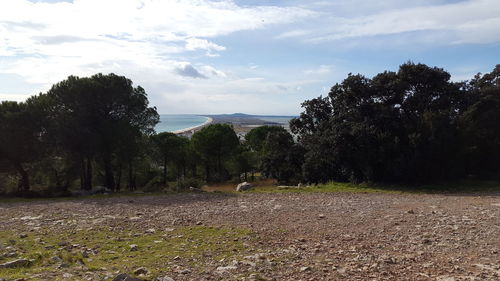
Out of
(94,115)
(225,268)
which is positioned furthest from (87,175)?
(225,268)

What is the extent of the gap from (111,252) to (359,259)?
597 cm

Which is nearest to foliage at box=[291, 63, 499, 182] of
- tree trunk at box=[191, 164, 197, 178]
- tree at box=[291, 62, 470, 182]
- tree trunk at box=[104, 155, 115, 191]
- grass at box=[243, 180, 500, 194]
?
tree at box=[291, 62, 470, 182]

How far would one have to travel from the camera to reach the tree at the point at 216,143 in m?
39.7

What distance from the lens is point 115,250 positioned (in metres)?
9.19

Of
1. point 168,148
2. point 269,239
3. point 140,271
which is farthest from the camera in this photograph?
point 168,148

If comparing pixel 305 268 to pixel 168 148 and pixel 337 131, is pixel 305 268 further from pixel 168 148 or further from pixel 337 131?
pixel 168 148

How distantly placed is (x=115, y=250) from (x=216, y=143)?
1223 inches

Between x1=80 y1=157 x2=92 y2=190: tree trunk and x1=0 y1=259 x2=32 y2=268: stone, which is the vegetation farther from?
x1=0 y1=259 x2=32 y2=268: stone

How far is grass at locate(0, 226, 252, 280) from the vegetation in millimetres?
13348

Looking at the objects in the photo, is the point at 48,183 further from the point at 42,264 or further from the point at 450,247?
the point at 450,247

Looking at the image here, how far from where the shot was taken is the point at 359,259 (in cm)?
793

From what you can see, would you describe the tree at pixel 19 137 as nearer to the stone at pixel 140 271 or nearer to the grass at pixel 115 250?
the grass at pixel 115 250

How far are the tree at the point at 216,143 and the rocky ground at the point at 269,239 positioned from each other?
22763 millimetres

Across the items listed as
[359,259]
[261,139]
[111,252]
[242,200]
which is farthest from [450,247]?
[261,139]
